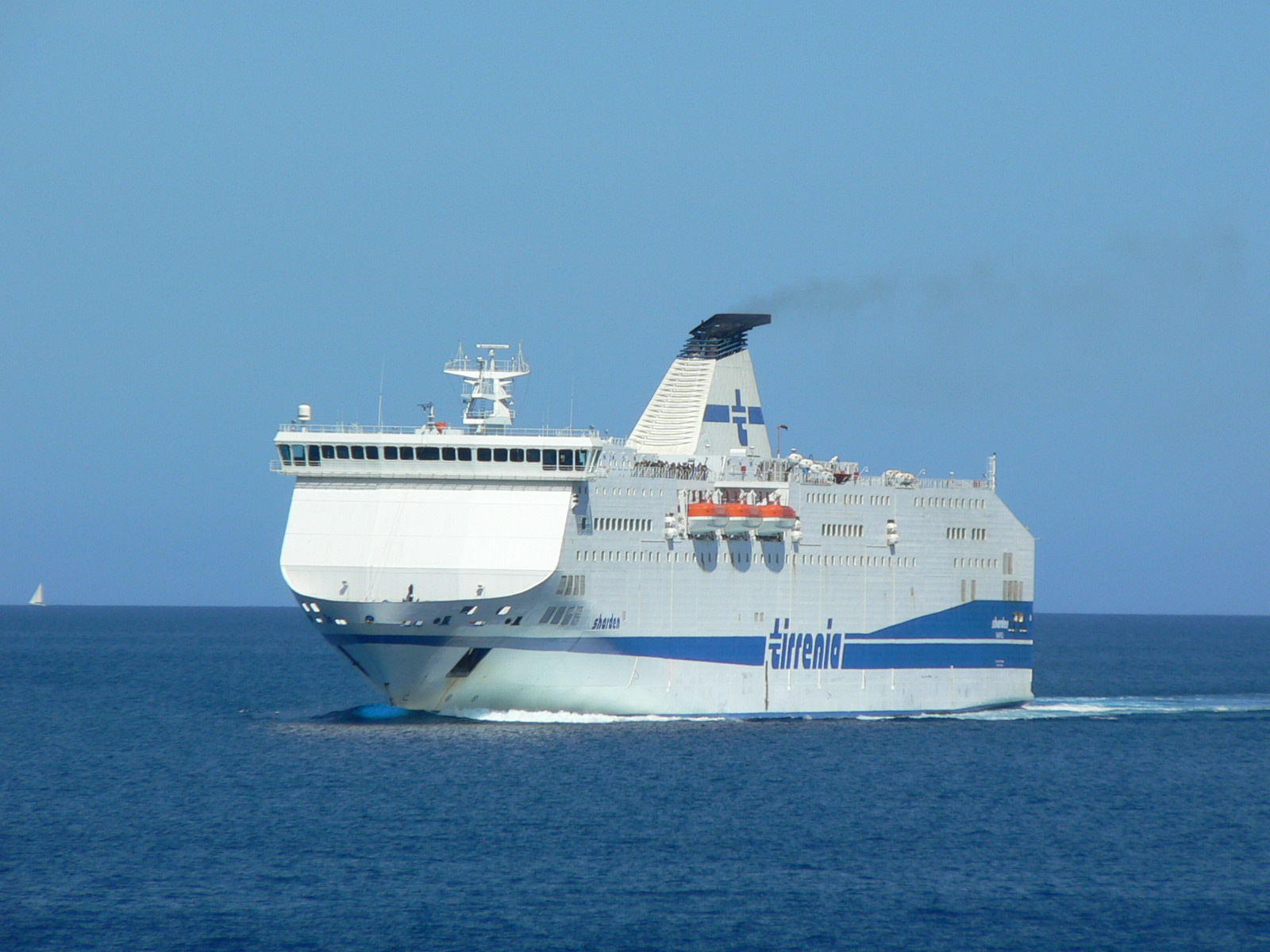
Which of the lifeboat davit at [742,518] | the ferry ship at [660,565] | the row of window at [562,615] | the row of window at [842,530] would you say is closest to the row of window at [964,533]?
the ferry ship at [660,565]

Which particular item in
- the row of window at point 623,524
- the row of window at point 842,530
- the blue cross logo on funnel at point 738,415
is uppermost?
the blue cross logo on funnel at point 738,415

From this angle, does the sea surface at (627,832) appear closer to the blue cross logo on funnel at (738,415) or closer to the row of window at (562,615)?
the row of window at (562,615)

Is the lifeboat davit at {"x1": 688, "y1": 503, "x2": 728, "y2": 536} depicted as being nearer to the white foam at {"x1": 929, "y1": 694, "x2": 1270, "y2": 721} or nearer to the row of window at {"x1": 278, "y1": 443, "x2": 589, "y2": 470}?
the row of window at {"x1": 278, "y1": 443, "x2": 589, "y2": 470}

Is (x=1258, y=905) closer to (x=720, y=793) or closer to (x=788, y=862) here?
(x=788, y=862)

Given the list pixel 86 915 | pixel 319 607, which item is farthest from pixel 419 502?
pixel 86 915

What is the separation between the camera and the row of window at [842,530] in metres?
48.9

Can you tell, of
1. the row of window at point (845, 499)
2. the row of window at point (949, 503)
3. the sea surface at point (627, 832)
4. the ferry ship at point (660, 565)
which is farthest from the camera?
the row of window at point (949, 503)

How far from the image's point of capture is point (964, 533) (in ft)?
171

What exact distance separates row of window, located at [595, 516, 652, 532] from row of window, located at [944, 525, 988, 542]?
11206 mm

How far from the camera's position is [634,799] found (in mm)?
35969

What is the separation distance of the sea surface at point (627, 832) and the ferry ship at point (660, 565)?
4.21ft

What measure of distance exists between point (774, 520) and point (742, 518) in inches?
46.2

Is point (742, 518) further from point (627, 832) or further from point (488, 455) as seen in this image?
point (627, 832)

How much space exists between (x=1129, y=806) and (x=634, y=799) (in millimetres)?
11246
